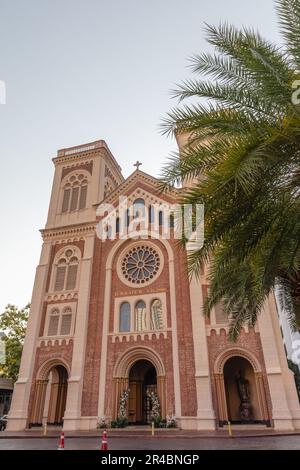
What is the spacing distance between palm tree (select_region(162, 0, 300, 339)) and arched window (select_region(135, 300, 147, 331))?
15.1 meters

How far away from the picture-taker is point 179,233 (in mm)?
7637

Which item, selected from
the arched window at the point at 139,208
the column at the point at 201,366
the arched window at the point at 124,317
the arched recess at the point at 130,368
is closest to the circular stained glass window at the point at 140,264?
the arched window at the point at 124,317

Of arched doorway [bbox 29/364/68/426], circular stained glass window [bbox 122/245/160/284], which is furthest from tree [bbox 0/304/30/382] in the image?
circular stained glass window [bbox 122/245/160/284]

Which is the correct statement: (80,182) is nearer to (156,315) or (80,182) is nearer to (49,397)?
(156,315)

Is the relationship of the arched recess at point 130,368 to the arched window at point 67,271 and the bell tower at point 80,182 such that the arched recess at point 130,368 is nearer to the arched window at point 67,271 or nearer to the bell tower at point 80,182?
the arched window at point 67,271

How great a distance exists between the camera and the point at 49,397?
2323 cm

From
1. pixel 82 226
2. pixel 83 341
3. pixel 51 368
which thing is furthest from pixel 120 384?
pixel 82 226

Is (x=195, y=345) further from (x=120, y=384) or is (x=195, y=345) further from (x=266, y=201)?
(x=266, y=201)

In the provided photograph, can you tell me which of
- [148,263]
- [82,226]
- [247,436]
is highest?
[82,226]

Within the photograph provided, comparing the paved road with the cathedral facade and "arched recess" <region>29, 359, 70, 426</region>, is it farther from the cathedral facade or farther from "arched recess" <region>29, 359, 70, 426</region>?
"arched recess" <region>29, 359, 70, 426</region>

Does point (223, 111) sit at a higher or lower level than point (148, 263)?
lower

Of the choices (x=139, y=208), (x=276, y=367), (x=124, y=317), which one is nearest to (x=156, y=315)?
(x=124, y=317)
